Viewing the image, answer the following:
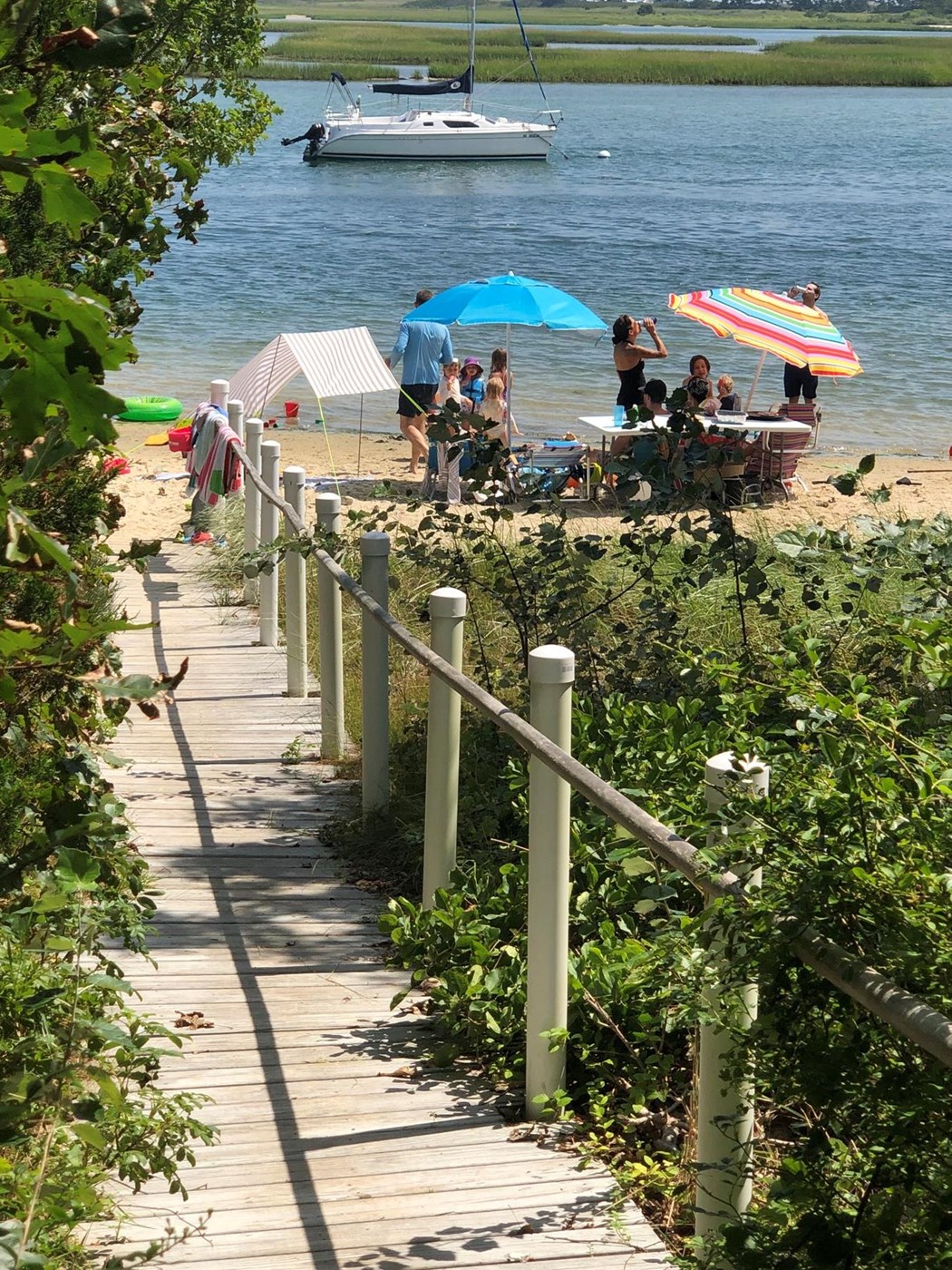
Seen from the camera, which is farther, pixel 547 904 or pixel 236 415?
Result: pixel 236 415

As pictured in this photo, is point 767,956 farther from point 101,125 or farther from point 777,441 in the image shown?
point 777,441

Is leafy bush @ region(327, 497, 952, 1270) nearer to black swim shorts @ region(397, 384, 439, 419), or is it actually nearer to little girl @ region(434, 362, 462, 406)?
little girl @ region(434, 362, 462, 406)

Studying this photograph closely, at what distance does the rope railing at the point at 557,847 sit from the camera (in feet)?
7.62

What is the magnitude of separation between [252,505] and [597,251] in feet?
99.6

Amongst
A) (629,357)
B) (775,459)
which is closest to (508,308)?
(629,357)

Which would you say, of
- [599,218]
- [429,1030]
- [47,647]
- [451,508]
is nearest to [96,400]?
[47,647]

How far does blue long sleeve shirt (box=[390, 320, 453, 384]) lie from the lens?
15.1 metres

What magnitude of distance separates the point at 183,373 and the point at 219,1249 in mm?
21322

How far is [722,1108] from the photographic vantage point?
114 inches

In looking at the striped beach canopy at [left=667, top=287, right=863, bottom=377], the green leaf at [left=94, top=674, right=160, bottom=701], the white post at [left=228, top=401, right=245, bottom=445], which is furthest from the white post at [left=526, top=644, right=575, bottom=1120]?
the striped beach canopy at [left=667, top=287, right=863, bottom=377]

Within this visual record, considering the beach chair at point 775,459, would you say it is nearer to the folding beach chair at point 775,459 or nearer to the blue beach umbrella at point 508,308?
the folding beach chair at point 775,459

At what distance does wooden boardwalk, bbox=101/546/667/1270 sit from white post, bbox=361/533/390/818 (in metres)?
0.32

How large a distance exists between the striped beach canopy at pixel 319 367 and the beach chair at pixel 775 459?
348 centimetres

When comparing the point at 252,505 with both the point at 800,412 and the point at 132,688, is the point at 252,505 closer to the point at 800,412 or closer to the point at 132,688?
the point at 132,688
